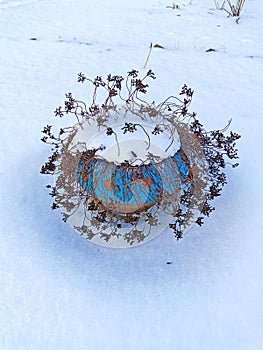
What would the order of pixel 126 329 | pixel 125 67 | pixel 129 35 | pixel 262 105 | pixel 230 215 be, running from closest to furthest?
1. pixel 126 329
2. pixel 230 215
3. pixel 262 105
4. pixel 125 67
5. pixel 129 35

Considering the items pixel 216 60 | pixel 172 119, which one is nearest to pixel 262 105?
pixel 216 60

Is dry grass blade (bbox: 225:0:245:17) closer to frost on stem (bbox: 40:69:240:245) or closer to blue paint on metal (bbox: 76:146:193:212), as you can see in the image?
frost on stem (bbox: 40:69:240:245)

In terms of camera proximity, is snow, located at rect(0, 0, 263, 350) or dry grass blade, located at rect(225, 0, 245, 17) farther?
dry grass blade, located at rect(225, 0, 245, 17)

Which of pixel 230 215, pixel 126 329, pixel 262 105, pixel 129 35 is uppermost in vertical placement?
pixel 129 35

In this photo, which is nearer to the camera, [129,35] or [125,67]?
[125,67]

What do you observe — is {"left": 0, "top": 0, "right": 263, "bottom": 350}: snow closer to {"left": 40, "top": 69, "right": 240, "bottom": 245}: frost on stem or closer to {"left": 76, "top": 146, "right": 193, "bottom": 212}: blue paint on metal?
{"left": 40, "top": 69, "right": 240, "bottom": 245}: frost on stem

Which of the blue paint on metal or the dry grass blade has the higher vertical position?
the dry grass blade

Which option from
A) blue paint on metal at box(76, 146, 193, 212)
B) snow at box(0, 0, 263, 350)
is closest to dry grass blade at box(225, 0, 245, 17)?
snow at box(0, 0, 263, 350)

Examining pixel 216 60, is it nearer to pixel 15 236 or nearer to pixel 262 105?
pixel 262 105

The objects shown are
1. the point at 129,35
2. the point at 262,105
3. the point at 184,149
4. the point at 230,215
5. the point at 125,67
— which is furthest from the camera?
the point at 129,35

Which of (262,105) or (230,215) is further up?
(262,105)
